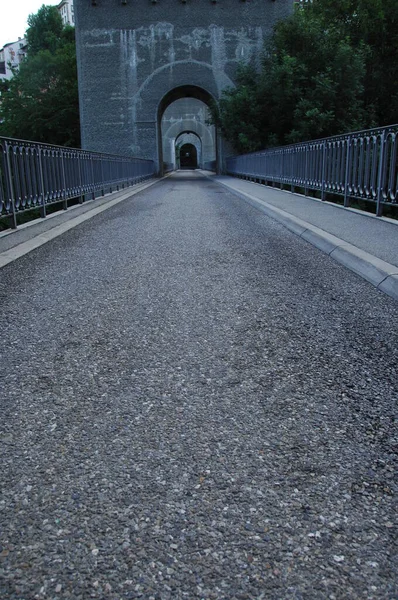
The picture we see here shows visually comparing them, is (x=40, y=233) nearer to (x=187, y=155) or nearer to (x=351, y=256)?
(x=351, y=256)

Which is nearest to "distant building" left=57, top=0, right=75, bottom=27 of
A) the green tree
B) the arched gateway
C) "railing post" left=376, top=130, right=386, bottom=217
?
the green tree

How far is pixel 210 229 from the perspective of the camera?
8.86 meters

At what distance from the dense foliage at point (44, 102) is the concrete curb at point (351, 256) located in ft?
138

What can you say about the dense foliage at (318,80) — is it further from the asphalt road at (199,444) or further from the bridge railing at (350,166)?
the asphalt road at (199,444)

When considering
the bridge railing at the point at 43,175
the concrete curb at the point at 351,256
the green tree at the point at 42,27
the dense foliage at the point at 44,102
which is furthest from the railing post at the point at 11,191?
the green tree at the point at 42,27

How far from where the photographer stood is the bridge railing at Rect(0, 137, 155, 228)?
8380 millimetres

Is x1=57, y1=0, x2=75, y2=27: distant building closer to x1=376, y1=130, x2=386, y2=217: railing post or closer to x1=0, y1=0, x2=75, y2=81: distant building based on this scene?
x1=0, y1=0, x2=75, y2=81: distant building

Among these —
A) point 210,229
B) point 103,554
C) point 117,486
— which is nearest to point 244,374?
point 117,486

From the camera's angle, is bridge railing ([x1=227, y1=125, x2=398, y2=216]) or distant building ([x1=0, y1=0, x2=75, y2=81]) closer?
bridge railing ([x1=227, y1=125, x2=398, y2=216])

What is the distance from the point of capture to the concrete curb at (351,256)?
15.2 feet

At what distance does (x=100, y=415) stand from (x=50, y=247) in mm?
5110

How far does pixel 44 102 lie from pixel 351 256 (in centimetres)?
4717

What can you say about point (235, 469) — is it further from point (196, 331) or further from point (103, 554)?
point (196, 331)

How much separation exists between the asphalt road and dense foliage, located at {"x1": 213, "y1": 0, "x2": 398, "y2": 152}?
28.2m
